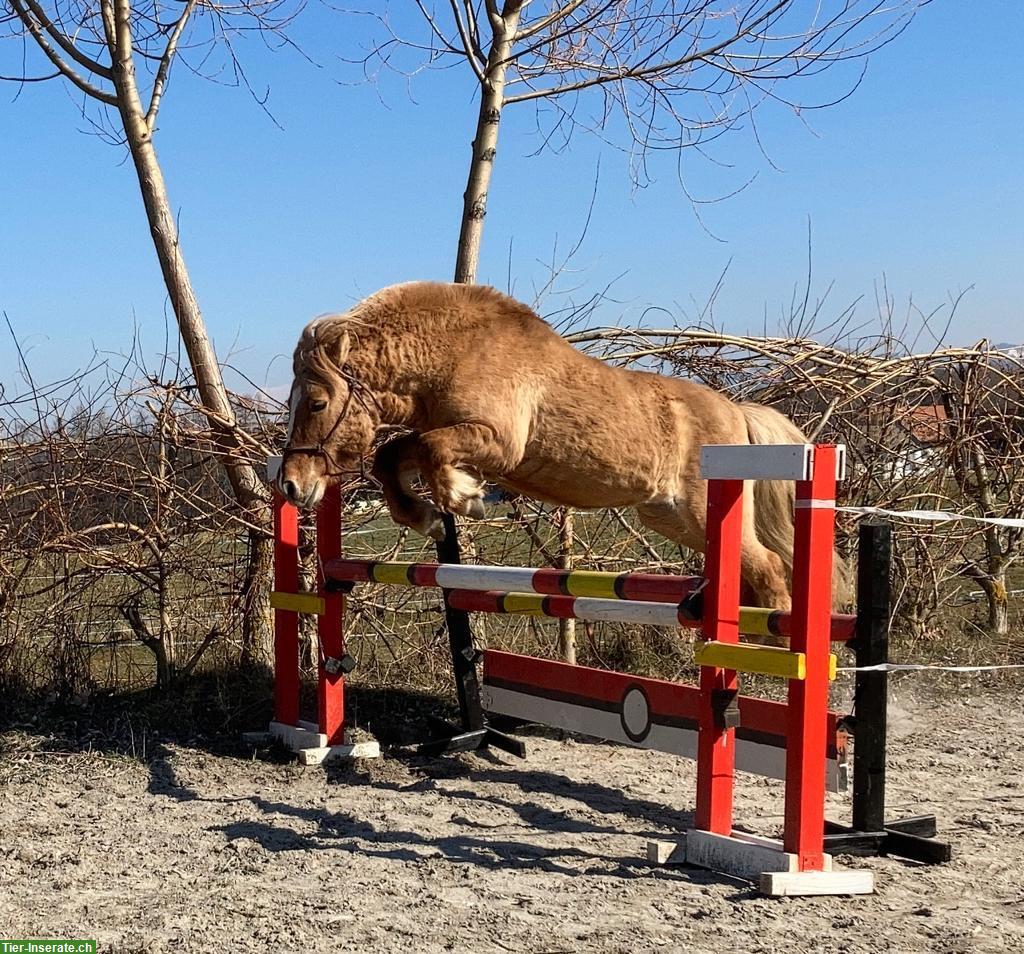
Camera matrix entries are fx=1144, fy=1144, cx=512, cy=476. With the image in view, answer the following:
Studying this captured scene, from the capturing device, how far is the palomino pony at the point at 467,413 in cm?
475

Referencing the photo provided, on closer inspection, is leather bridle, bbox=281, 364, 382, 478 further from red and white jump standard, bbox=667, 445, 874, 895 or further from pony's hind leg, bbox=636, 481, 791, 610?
red and white jump standard, bbox=667, 445, 874, 895

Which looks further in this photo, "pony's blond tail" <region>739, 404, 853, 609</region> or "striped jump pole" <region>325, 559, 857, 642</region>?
"pony's blond tail" <region>739, 404, 853, 609</region>

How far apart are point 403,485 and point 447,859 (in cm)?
161

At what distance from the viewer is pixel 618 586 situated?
177 inches

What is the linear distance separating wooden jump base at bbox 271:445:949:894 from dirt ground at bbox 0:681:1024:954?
14 centimetres

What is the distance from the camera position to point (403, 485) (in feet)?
16.3

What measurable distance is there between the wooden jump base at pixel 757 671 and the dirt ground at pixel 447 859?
0.45 feet

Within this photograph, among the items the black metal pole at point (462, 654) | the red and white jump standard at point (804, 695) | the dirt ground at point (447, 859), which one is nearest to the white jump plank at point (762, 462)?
the red and white jump standard at point (804, 695)

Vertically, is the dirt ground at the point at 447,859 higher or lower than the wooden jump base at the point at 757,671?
lower

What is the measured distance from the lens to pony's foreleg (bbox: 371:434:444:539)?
193 inches

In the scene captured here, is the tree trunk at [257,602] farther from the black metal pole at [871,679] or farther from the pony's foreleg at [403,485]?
the black metal pole at [871,679]

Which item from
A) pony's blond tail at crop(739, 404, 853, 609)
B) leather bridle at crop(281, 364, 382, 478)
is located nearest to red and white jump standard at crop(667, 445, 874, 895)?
leather bridle at crop(281, 364, 382, 478)

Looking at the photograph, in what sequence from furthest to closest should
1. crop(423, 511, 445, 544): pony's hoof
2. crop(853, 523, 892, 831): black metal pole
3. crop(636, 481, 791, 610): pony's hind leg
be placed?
crop(636, 481, 791, 610): pony's hind leg, crop(423, 511, 445, 544): pony's hoof, crop(853, 523, 892, 831): black metal pole

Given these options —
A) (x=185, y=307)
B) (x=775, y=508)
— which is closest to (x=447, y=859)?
(x=775, y=508)
